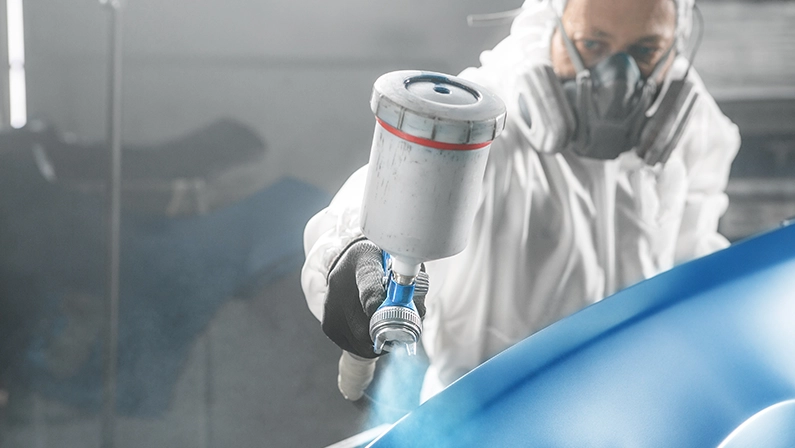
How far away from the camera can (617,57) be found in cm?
139

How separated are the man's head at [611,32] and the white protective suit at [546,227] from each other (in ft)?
0.14

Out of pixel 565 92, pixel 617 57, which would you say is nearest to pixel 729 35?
pixel 617 57

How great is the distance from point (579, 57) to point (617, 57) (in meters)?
0.07

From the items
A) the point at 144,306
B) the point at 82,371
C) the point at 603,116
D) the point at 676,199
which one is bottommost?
the point at 82,371

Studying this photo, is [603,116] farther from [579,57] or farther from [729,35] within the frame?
[729,35]

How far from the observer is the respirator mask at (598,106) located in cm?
136

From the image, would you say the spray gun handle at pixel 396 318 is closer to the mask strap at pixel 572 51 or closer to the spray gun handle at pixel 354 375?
the spray gun handle at pixel 354 375

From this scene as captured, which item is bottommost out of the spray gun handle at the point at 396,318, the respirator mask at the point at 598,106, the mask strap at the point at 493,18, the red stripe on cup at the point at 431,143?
the spray gun handle at the point at 396,318

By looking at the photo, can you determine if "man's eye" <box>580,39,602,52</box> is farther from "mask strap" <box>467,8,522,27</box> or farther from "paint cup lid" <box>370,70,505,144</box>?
"paint cup lid" <box>370,70,505,144</box>

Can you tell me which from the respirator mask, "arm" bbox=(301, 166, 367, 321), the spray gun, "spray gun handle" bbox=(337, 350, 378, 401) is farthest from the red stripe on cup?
the respirator mask

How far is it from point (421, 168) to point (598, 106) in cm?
73

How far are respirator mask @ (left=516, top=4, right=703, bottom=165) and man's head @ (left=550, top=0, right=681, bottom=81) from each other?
0.04ft

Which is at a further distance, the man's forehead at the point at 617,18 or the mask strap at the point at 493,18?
the man's forehead at the point at 617,18

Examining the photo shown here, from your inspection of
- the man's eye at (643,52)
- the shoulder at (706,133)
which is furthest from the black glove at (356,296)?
the shoulder at (706,133)
